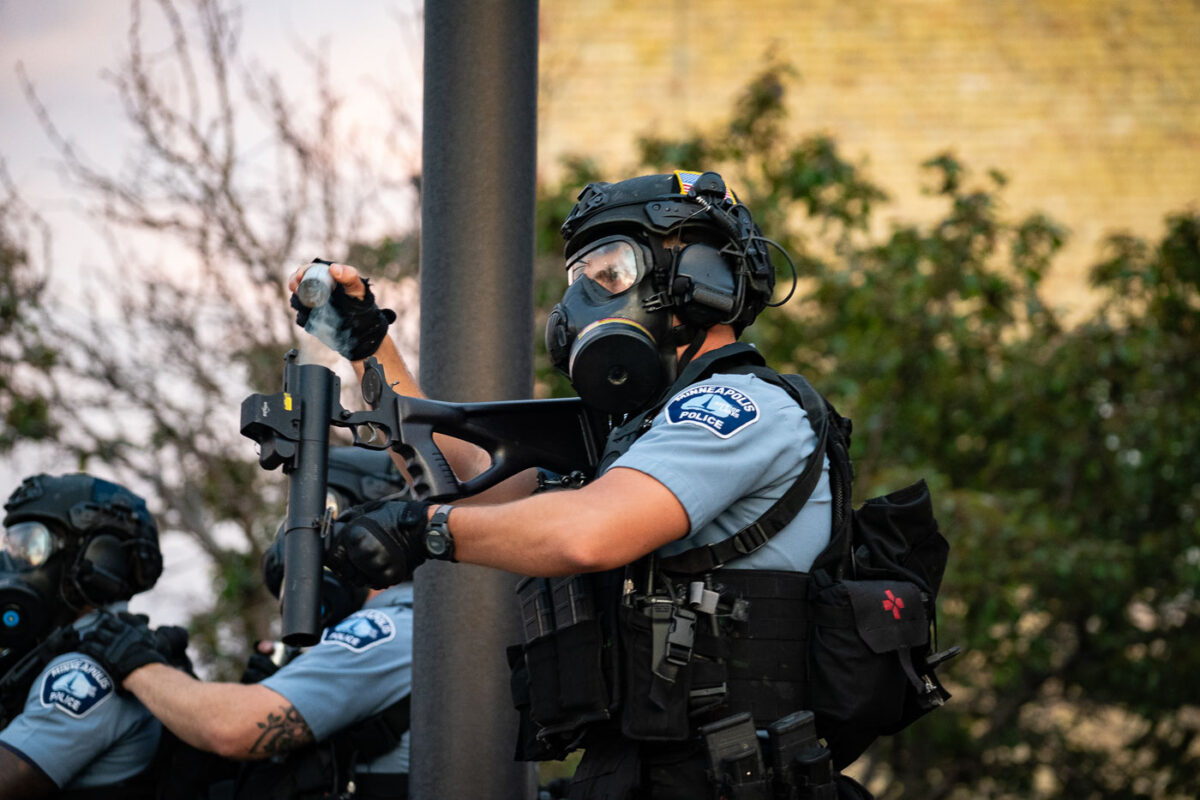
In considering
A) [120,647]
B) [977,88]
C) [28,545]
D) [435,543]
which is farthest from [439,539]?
[977,88]

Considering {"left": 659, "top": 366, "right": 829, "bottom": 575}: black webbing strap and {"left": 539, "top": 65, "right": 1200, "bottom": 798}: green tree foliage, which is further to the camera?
{"left": 539, "top": 65, "right": 1200, "bottom": 798}: green tree foliage

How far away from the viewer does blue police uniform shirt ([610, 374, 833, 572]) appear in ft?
8.29

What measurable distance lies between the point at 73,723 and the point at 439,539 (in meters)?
1.92

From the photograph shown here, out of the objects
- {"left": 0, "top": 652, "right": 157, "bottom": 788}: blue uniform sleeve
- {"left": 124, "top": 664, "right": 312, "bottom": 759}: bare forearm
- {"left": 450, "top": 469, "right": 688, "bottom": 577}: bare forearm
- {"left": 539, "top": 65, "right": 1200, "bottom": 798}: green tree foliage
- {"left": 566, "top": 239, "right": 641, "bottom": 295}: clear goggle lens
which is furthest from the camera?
{"left": 539, "top": 65, "right": 1200, "bottom": 798}: green tree foliage

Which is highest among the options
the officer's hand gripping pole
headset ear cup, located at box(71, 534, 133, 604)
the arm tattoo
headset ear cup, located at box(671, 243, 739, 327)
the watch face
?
headset ear cup, located at box(671, 243, 739, 327)

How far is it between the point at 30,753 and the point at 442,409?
185cm

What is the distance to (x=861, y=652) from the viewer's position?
8.75ft

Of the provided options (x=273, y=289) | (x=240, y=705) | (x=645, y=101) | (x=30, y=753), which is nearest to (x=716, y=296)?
(x=240, y=705)

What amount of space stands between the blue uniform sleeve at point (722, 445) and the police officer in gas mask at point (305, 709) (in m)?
1.55

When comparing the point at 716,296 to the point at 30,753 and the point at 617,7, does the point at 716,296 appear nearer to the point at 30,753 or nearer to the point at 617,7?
the point at 30,753

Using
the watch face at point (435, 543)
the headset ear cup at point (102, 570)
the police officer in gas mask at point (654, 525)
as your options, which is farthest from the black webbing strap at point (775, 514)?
the headset ear cup at point (102, 570)

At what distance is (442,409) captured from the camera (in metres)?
2.80

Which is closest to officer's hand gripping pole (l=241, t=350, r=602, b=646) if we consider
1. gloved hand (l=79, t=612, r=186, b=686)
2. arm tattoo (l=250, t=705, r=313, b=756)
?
arm tattoo (l=250, t=705, r=313, b=756)

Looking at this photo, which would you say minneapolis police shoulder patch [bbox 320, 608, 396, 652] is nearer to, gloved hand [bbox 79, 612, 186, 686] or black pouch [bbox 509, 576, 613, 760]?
gloved hand [bbox 79, 612, 186, 686]
